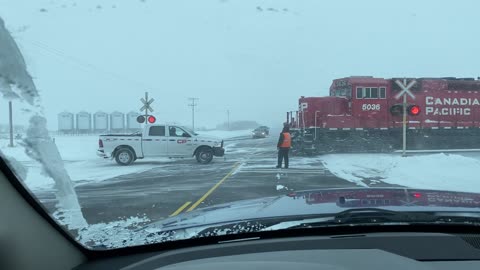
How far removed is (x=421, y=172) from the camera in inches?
540

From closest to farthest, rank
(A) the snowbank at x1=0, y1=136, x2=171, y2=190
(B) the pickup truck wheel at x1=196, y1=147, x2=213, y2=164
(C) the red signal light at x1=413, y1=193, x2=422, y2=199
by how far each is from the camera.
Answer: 1. (A) the snowbank at x1=0, y1=136, x2=171, y2=190
2. (C) the red signal light at x1=413, y1=193, x2=422, y2=199
3. (B) the pickup truck wheel at x1=196, y1=147, x2=213, y2=164

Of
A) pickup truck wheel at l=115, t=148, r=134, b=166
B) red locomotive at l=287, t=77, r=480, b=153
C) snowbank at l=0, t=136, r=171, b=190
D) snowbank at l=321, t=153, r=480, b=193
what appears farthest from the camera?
red locomotive at l=287, t=77, r=480, b=153

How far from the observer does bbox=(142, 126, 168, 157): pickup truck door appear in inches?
744

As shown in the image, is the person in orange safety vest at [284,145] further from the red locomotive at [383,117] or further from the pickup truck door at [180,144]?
the red locomotive at [383,117]

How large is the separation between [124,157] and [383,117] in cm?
1378

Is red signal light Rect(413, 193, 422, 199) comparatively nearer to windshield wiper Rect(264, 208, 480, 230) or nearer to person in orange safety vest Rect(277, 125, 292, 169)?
windshield wiper Rect(264, 208, 480, 230)

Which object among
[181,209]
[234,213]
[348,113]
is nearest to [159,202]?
[181,209]

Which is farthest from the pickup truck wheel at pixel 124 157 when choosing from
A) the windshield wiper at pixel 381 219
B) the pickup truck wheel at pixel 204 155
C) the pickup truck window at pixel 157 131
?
the windshield wiper at pixel 381 219

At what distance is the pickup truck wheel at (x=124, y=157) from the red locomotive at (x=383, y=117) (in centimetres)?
885

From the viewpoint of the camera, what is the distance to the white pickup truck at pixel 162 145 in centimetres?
1850

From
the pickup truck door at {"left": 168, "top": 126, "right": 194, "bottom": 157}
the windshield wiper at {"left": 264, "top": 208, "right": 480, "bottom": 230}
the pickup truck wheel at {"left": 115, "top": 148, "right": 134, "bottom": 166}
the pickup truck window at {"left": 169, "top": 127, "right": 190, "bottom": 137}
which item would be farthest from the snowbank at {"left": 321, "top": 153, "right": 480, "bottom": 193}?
the pickup truck wheel at {"left": 115, "top": 148, "right": 134, "bottom": 166}

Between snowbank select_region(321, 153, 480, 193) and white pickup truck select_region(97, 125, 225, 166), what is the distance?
5.40 meters

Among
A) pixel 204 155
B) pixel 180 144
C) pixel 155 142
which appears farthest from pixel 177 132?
pixel 204 155

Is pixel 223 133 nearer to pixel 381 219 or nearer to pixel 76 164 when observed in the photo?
pixel 76 164
